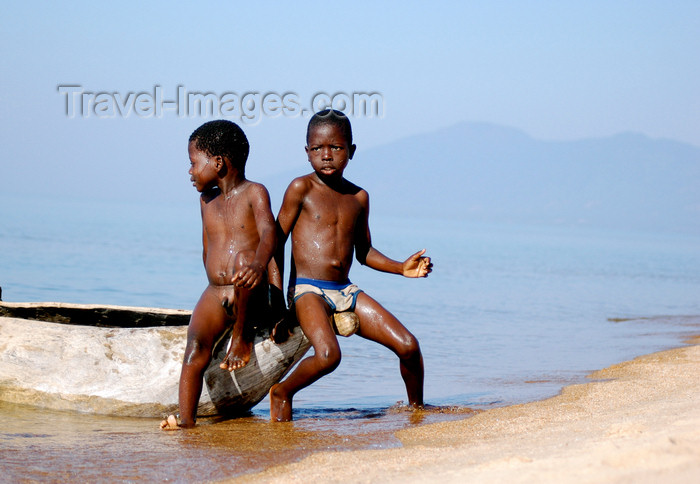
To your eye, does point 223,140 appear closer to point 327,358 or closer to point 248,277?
point 248,277

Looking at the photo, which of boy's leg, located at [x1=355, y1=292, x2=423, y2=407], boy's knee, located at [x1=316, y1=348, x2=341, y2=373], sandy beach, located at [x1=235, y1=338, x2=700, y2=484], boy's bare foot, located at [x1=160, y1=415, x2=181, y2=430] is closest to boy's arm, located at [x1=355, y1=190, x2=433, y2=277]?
boy's leg, located at [x1=355, y1=292, x2=423, y2=407]

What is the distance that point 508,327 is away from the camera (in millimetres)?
12000

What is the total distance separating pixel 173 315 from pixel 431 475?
12.0 ft

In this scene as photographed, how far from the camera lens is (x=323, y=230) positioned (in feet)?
16.3

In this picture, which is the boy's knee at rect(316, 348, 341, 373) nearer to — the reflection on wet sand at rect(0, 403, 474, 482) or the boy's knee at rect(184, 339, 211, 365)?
the reflection on wet sand at rect(0, 403, 474, 482)

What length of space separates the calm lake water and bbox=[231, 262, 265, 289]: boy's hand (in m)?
0.80

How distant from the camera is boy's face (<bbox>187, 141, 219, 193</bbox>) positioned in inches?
188

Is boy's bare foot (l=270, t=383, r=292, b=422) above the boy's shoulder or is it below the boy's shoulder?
below

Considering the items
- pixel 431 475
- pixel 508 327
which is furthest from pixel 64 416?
pixel 508 327

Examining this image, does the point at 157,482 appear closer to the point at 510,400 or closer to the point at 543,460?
the point at 543,460

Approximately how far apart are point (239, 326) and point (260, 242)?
51 centimetres

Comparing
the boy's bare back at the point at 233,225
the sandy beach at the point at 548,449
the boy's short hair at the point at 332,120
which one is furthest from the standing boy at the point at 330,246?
the sandy beach at the point at 548,449

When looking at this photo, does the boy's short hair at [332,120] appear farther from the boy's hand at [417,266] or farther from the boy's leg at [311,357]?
the boy's leg at [311,357]

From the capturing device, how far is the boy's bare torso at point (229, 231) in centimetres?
468
